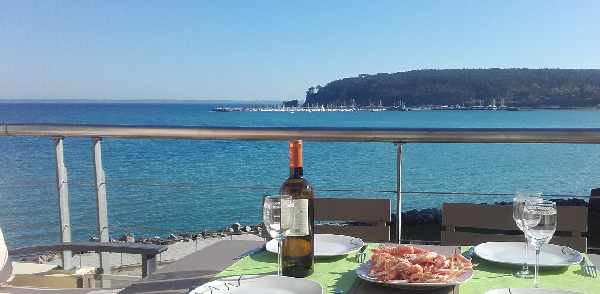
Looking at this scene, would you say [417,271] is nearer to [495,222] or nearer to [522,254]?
[522,254]

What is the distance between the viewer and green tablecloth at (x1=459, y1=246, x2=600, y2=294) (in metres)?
1.07

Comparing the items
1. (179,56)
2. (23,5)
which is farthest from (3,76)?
(179,56)

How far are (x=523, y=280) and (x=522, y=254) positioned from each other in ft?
0.73

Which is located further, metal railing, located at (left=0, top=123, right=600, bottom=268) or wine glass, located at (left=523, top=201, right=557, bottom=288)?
metal railing, located at (left=0, top=123, right=600, bottom=268)

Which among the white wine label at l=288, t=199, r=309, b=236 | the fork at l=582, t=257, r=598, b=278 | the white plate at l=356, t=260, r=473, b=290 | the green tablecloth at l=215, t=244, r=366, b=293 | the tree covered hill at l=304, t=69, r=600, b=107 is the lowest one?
the green tablecloth at l=215, t=244, r=366, b=293

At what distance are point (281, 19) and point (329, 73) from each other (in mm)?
17322

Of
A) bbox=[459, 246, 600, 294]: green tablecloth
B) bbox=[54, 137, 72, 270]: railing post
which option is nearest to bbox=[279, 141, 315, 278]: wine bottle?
bbox=[459, 246, 600, 294]: green tablecloth

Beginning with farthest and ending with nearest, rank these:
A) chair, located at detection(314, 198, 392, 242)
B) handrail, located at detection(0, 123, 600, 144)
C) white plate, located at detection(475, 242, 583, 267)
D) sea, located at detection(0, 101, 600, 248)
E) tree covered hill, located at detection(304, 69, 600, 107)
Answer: tree covered hill, located at detection(304, 69, 600, 107), sea, located at detection(0, 101, 600, 248), handrail, located at detection(0, 123, 600, 144), chair, located at detection(314, 198, 392, 242), white plate, located at detection(475, 242, 583, 267)

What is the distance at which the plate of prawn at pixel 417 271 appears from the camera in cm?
100

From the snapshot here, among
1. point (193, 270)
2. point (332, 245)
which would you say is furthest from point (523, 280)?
point (193, 270)

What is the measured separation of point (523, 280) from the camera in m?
1.13

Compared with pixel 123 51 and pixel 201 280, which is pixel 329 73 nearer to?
pixel 123 51

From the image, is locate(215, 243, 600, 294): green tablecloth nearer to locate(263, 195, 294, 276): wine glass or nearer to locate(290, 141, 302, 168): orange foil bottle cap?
locate(263, 195, 294, 276): wine glass

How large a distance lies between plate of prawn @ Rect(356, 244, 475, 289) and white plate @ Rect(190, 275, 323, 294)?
124 mm
